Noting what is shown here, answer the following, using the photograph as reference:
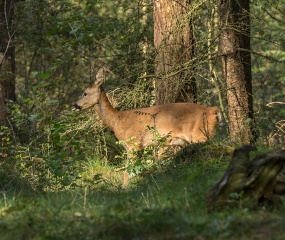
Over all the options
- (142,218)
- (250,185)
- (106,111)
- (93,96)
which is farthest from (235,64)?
(142,218)

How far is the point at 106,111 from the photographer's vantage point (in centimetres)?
1198

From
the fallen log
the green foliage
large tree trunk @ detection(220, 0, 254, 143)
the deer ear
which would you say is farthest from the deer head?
the fallen log

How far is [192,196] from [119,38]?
27.9 feet

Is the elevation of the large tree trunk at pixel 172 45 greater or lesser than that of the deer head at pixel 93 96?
greater

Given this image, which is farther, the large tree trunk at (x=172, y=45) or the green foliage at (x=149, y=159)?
the large tree trunk at (x=172, y=45)

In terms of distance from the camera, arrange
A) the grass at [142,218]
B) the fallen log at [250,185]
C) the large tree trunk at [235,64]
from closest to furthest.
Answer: the grass at [142,218], the fallen log at [250,185], the large tree trunk at [235,64]

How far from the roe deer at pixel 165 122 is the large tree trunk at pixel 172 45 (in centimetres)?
39

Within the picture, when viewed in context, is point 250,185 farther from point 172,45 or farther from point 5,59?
point 5,59

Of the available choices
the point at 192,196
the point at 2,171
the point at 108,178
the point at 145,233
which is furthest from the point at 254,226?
the point at 2,171

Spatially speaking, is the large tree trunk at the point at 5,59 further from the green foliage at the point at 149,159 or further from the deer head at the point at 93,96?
the green foliage at the point at 149,159

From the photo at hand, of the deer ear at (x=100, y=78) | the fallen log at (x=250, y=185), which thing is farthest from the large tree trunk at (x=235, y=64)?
the fallen log at (x=250, y=185)

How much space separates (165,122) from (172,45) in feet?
4.28

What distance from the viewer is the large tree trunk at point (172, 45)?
1059 centimetres

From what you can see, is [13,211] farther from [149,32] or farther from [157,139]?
[149,32]
